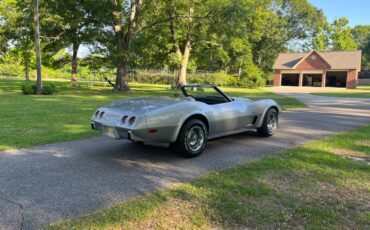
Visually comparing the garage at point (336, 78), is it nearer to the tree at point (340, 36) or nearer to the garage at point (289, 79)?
the garage at point (289, 79)

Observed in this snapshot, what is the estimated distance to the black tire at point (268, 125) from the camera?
7.50 m

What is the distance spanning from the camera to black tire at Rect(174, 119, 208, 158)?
221 inches

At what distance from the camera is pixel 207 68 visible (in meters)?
55.0

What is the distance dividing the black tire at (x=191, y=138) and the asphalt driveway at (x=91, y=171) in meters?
0.16

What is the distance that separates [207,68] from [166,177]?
168ft

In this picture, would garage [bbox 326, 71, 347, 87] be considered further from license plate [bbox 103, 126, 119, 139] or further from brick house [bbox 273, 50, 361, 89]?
license plate [bbox 103, 126, 119, 139]

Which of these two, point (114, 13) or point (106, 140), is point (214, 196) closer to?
point (106, 140)

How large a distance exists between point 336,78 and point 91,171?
166 feet

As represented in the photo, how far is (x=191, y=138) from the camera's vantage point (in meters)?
5.80

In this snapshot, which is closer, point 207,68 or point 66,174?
point 66,174

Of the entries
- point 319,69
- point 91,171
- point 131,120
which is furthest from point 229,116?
point 319,69

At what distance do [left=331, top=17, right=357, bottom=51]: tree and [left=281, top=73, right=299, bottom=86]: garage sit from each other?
23.6 metres

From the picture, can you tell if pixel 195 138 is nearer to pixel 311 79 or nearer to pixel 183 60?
pixel 183 60

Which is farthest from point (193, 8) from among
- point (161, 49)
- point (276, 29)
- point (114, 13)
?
point (276, 29)
